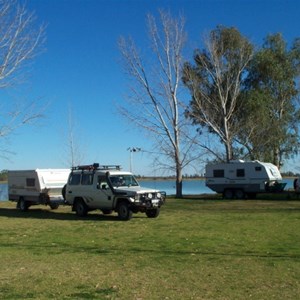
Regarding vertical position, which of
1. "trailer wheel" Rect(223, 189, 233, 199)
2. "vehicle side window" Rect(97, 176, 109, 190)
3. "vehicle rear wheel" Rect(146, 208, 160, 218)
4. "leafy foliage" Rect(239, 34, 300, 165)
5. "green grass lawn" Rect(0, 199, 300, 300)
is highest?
"leafy foliage" Rect(239, 34, 300, 165)

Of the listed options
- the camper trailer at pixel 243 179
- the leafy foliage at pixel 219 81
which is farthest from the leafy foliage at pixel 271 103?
the camper trailer at pixel 243 179

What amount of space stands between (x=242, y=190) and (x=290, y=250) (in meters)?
24.0

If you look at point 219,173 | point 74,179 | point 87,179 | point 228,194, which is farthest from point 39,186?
point 228,194

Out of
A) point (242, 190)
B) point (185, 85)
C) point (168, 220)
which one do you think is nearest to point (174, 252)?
point (168, 220)

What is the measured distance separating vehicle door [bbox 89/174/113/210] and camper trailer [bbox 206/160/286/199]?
55.3 ft

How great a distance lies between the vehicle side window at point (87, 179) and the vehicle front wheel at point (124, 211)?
214 cm

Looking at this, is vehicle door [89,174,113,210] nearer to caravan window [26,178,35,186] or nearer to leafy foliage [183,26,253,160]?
caravan window [26,178,35,186]

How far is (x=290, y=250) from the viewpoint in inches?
426

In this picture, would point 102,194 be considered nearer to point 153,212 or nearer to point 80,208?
point 80,208

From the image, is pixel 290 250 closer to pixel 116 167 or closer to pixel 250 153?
pixel 116 167

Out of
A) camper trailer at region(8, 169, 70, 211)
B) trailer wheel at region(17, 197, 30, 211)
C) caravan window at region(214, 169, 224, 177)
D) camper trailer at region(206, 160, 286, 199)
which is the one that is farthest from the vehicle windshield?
caravan window at region(214, 169, 224, 177)

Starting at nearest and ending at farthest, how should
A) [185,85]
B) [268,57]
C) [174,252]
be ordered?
1. [174,252]
2. [185,85]
3. [268,57]

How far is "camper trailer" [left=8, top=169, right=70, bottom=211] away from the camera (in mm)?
24172

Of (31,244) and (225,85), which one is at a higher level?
(225,85)
